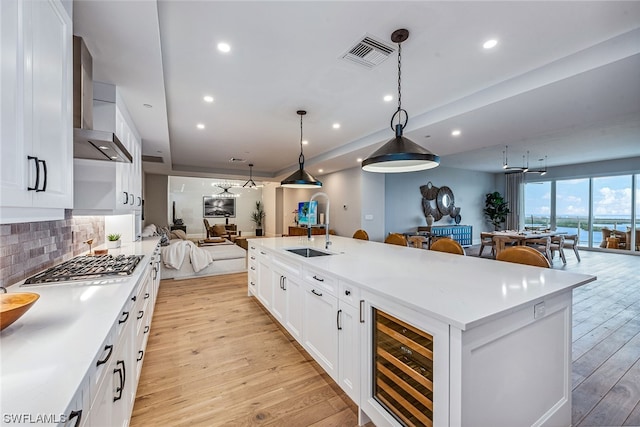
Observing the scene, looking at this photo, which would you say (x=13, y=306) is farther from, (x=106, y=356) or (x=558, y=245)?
(x=558, y=245)

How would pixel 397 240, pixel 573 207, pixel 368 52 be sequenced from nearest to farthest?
1. pixel 368 52
2. pixel 397 240
3. pixel 573 207

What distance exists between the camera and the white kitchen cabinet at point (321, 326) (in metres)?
1.90

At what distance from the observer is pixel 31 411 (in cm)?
64

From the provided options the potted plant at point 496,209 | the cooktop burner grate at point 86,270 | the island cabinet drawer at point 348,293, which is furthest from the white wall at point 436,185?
the cooktop burner grate at point 86,270

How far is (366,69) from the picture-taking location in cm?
260

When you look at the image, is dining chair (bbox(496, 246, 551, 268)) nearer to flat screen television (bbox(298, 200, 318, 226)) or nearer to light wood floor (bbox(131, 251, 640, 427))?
light wood floor (bbox(131, 251, 640, 427))

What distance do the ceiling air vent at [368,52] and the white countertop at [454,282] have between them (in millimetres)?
1786

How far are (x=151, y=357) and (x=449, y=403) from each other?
2527 mm

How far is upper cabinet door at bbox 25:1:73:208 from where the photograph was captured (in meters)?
1.11

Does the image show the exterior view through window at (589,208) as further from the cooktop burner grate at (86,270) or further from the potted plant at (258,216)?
the cooktop burner grate at (86,270)

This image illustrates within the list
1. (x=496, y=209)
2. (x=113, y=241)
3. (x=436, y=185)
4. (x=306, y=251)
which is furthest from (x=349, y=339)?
(x=496, y=209)

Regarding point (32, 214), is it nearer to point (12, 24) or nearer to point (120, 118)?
point (12, 24)

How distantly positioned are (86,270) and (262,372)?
1522 mm

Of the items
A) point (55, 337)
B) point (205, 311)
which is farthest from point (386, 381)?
point (205, 311)
